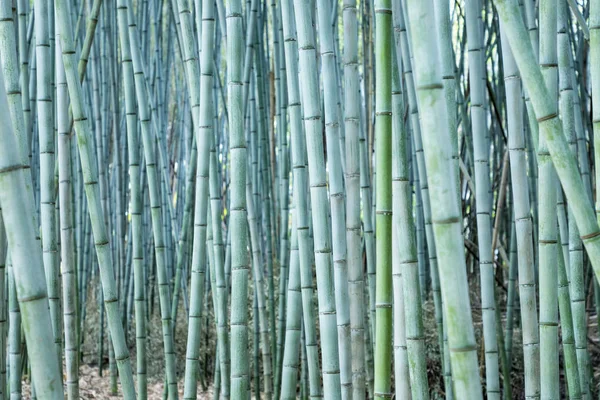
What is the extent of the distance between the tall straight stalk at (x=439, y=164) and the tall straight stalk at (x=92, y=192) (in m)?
0.61

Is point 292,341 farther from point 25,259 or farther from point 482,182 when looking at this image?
point 25,259

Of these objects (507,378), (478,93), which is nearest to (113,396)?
(507,378)

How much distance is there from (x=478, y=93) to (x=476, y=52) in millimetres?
61

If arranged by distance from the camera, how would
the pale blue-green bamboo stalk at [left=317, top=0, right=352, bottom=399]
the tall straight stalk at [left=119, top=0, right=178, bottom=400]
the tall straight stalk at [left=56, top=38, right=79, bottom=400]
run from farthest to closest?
1. the tall straight stalk at [left=119, top=0, right=178, bottom=400]
2. the tall straight stalk at [left=56, top=38, right=79, bottom=400]
3. the pale blue-green bamboo stalk at [left=317, top=0, right=352, bottom=399]

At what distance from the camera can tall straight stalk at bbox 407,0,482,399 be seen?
0.55 m

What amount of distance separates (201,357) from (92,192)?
5.87ft

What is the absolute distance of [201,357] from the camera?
271cm

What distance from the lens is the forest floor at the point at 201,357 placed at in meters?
2.29

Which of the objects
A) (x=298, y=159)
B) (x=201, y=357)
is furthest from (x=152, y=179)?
(x=201, y=357)

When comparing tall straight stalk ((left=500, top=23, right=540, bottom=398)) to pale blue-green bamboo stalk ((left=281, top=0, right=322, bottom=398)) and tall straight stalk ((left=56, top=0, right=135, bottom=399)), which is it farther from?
tall straight stalk ((left=56, top=0, right=135, bottom=399))

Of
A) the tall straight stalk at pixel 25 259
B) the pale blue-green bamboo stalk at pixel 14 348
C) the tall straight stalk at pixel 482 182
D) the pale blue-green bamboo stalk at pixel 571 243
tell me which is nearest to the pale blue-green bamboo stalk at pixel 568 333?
the pale blue-green bamboo stalk at pixel 571 243

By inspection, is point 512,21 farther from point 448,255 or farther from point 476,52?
point 476,52

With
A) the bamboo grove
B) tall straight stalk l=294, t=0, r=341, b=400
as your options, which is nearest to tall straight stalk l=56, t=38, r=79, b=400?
the bamboo grove

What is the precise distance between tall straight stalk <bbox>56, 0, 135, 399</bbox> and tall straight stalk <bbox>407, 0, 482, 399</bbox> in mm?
612
